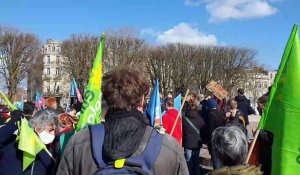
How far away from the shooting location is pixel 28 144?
3.95 m

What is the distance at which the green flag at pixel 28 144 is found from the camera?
395 cm

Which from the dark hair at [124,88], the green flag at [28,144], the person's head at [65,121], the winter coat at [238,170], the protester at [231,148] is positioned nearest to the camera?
the dark hair at [124,88]

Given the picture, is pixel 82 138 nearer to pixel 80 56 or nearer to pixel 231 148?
pixel 231 148

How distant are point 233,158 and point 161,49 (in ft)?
182

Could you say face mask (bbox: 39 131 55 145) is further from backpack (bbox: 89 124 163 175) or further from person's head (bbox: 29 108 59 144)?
backpack (bbox: 89 124 163 175)

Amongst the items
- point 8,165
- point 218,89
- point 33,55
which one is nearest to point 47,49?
point 33,55

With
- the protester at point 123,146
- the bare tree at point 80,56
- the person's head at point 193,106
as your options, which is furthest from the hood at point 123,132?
the bare tree at point 80,56

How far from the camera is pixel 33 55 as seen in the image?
175 feet

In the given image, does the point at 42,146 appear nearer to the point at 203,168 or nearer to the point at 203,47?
the point at 203,168

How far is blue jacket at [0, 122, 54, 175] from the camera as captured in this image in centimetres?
403

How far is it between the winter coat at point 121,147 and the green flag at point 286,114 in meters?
1.42

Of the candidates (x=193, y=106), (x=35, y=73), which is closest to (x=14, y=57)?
(x=35, y=73)

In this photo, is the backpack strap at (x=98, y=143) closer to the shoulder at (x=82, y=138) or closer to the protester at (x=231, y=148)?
the shoulder at (x=82, y=138)

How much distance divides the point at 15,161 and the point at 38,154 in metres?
0.21
